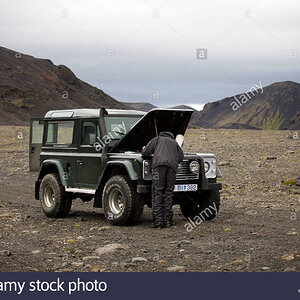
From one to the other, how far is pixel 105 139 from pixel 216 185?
227 centimetres

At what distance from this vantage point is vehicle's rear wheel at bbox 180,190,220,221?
41.1 feet

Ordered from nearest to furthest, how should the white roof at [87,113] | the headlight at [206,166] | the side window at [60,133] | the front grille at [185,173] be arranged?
the front grille at [185,173], the headlight at [206,166], the white roof at [87,113], the side window at [60,133]

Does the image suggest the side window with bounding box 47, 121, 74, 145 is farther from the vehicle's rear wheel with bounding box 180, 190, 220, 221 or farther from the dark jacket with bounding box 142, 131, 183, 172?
the vehicle's rear wheel with bounding box 180, 190, 220, 221

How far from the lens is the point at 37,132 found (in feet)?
47.1

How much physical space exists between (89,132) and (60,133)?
1108mm

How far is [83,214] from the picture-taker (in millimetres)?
14359

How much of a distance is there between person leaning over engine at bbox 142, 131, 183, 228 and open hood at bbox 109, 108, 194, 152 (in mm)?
655

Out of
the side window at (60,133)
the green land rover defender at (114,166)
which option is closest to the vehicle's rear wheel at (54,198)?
the green land rover defender at (114,166)

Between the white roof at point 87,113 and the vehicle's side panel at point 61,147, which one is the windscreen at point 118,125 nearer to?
the white roof at point 87,113

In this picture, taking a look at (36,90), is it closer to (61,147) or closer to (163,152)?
(61,147)

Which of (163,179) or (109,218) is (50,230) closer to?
(109,218)

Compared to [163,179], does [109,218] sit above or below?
below

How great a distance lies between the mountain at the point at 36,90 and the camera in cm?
12756

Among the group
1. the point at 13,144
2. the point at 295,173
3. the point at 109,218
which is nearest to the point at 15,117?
the point at 13,144
